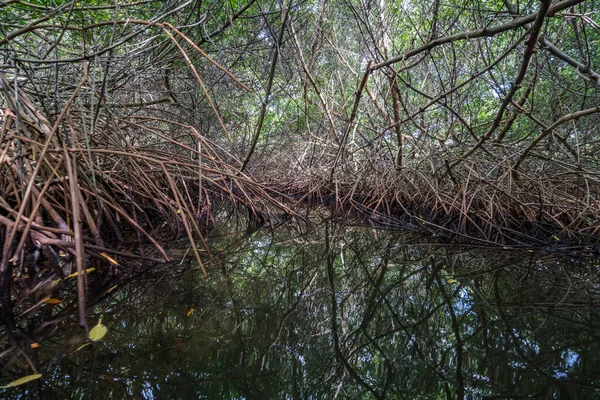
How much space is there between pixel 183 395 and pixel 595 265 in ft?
7.31

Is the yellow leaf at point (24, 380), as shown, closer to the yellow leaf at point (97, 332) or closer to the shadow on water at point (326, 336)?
the shadow on water at point (326, 336)

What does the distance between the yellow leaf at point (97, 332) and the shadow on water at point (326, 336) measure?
0.07ft

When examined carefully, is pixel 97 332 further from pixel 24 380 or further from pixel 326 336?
pixel 326 336

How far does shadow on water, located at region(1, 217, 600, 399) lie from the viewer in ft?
2.73

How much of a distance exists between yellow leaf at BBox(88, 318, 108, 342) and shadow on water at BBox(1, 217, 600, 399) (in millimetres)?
22

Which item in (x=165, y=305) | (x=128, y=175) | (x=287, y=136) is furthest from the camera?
(x=287, y=136)

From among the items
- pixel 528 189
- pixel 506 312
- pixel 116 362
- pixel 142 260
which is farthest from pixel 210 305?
pixel 528 189

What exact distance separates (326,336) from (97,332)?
70 cm

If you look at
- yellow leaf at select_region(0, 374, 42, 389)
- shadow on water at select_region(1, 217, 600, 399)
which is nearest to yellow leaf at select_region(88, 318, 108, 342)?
shadow on water at select_region(1, 217, 600, 399)

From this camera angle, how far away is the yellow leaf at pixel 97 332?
3.08 feet

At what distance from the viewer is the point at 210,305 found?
1.22m

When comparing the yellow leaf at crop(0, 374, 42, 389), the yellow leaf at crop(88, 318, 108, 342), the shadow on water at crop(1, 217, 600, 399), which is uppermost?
the shadow on water at crop(1, 217, 600, 399)

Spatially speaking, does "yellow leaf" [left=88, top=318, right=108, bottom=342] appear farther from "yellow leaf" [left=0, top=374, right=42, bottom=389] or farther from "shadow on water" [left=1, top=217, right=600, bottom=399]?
"yellow leaf" [left=0, top=374, right=42, bottom=389]

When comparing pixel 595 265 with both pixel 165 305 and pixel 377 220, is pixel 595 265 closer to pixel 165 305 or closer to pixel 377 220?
pixel 377 220
